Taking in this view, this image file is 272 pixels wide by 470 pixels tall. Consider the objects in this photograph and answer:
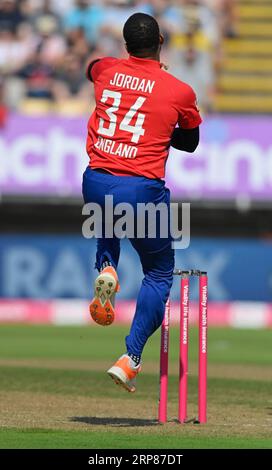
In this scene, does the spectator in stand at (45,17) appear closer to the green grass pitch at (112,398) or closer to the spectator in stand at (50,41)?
the spectator in stand at (50,41)

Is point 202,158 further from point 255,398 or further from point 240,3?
point 255,398

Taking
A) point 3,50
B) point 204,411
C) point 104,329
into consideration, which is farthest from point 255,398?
point 3,50

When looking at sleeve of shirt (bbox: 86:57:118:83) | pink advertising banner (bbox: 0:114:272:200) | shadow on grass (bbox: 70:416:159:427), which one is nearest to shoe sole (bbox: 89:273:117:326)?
shadow on grass (bbox: 70:416:159:427)

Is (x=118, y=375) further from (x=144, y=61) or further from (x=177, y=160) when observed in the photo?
(x=177, y=160)

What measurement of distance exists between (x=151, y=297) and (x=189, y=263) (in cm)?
1227

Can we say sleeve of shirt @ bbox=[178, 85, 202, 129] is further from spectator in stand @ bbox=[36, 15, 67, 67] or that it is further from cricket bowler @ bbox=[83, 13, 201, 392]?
spectator in stand @ bbox=[36, 15, 67, 67]

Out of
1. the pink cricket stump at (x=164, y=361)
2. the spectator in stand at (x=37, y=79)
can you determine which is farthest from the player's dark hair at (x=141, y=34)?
the spectator in stand at (x=37, y=79)

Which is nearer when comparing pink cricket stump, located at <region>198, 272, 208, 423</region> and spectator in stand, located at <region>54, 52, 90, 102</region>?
pink cricket stump, located at <region>198, 272, 208, 423</region>

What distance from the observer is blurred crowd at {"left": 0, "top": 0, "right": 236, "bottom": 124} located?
2022 centimetres

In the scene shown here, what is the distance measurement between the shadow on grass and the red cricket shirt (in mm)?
1487

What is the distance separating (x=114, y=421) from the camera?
749 cm

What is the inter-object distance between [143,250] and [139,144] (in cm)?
60

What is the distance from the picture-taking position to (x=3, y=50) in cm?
2106

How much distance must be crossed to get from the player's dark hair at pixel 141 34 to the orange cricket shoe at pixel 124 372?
1737mm
